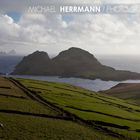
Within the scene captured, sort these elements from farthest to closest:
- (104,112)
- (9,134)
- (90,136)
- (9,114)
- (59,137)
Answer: (104,112) < (9,114) < (90,136) < (59,137) < (9,134)

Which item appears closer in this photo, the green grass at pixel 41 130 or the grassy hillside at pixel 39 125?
the green grass at pixel 41 130

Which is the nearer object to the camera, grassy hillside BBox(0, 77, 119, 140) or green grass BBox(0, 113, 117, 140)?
green grass BBox(0, 113, 117, 140)

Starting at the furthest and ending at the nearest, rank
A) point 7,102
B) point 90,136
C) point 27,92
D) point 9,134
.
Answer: point 27,92 < point 7,102 < point 90,136 < point 9,134

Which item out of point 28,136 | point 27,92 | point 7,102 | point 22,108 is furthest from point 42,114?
point 27,92

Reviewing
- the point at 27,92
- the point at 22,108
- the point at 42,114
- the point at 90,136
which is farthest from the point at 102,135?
the point at 27,92

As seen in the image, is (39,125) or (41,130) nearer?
(41,130)

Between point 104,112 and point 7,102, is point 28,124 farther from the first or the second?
point 104,112

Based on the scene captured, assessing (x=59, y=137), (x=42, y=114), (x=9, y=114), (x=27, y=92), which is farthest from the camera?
(x=27, y=92)

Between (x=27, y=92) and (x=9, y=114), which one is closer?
(x=9, y=114)

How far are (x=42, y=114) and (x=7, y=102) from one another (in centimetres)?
1019

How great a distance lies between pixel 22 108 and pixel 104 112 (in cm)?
2018

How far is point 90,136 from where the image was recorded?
158 feet

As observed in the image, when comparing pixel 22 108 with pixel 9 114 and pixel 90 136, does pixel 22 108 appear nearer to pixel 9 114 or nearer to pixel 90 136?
pixel 9 114

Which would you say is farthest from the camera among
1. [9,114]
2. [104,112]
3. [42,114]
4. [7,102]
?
[104,112]
